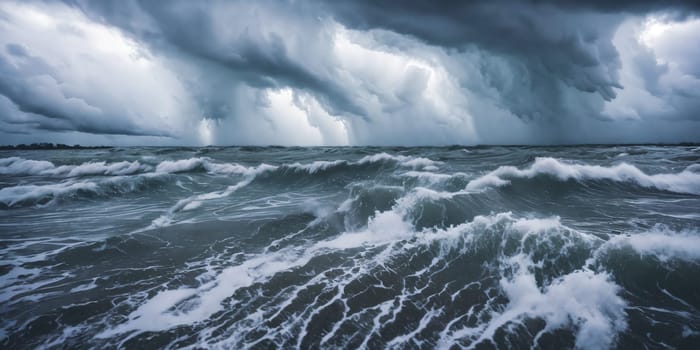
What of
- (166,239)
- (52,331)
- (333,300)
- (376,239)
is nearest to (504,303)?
(333,300)

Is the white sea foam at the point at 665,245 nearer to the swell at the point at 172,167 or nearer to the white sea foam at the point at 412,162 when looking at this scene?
the white sea foam at the point at 412,162

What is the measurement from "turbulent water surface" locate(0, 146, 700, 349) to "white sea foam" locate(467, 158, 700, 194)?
2.42m

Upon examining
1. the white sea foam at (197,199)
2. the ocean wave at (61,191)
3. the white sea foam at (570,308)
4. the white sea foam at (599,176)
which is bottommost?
the white sea foam at (197,199)

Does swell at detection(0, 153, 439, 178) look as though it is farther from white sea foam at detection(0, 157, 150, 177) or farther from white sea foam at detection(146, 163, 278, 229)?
white sea foam at detection(146, 163, 278, 229)

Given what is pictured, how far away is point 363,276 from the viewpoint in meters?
5.43

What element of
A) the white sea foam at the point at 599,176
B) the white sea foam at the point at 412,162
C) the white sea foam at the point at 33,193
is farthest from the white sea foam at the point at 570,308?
the white sea foam at the point at 33,193

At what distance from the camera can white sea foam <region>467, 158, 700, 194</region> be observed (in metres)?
13.1

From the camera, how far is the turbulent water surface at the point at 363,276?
12.6 ft

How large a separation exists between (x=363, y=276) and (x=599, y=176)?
15.6m

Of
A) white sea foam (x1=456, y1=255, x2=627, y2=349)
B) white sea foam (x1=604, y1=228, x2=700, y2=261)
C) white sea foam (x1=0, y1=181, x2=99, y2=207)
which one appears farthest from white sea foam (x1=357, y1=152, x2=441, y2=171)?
white sea foam (x1=0, y1=181, x2=99, y2=207)

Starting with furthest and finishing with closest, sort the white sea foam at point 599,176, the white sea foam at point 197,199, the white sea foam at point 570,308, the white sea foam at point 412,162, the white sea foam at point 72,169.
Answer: the white sea foam at point 72,169 < the white sea foam at point 412,162 < the white sea foam at point 599,176 < the white sea foam at point 197,199 < the white sea foam at point 570,308

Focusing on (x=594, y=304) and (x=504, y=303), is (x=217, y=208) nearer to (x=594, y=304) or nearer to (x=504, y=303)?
(x=504, y=303)

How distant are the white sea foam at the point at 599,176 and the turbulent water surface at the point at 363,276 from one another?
242cm

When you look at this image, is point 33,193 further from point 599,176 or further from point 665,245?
point 599,176
